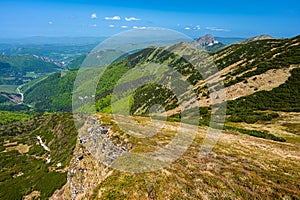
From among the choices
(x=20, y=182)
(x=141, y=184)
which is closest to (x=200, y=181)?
(x=141, y=184)

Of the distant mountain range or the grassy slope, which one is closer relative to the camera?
the grassy slope

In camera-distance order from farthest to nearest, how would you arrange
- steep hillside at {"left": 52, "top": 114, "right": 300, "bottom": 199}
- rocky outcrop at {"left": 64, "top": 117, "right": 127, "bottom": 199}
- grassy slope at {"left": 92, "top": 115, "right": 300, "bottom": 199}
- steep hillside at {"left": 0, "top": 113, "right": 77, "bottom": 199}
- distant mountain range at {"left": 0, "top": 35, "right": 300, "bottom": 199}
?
steep hillside at {"left": 0, "top": 113, "right": 77, "bottom": 199}
rocky outcrop at {"left": 64, "top": 117, "right": 127, "bottom": 199}
distant mountain range at {"left": 0, "top": 35, "right": 300, "bottom": 199}
steep hillside at {"left": 52, "top": 114, "right": 300, "bottom": 199}
grassy slope at {"left": 92, "top": 115, "right": 300, "bottom": 199}

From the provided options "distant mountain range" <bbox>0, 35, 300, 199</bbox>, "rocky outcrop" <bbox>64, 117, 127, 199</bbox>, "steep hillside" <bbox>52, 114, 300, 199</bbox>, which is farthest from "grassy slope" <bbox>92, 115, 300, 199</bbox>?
"rocky outcrop" <bbox>64, 117, 127, 199</bbox>

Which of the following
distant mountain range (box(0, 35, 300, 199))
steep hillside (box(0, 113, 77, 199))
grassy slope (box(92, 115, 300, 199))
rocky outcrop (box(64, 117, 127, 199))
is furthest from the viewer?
steep hillside (box(0, 113, 77, 199))

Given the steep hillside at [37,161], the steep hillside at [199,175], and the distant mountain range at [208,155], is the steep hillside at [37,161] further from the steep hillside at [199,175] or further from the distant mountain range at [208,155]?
the steep hillside at [199,175]

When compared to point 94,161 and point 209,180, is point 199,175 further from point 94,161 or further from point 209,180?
point 94,161

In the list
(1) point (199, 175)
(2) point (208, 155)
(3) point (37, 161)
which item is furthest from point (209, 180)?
(3) point (37, 161)

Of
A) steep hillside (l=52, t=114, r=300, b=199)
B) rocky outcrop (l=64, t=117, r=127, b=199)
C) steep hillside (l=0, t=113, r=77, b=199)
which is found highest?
steep hillside (l=52, t=114, r=300, b=199)

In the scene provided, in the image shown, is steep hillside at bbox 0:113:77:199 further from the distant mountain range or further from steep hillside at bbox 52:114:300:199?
steep hillside at bbox 52:114:300:199

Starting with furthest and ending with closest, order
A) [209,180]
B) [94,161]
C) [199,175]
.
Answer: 1. [94,161]
2. [199,175]
3. [209,180]

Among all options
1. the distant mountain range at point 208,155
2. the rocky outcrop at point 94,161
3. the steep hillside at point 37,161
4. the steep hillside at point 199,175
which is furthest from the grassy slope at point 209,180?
the steep hillside at point 37,161

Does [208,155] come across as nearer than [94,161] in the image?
Yes
